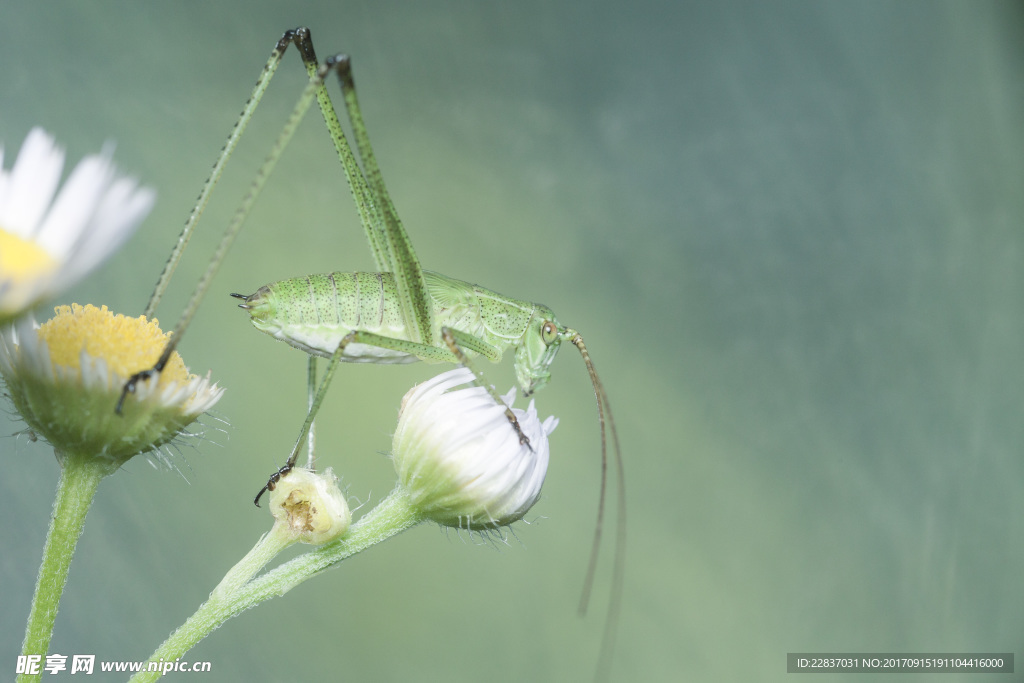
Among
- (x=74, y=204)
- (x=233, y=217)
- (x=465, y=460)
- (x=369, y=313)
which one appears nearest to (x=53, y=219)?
(x=74, y=204)

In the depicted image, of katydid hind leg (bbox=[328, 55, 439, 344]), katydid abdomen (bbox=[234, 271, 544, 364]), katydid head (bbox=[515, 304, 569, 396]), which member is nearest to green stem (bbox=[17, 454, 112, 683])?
katydid abdomen (bbox=[234, 271, 544, 364])

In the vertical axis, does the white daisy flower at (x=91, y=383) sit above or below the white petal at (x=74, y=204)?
below

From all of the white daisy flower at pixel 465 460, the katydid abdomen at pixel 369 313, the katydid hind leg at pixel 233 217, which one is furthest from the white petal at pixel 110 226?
the katydid abdomen at pixel 369 313

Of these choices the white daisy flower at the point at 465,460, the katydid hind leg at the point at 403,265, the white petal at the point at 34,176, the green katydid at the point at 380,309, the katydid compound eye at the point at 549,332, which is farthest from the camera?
the katydid compound eye at the point at 549,332

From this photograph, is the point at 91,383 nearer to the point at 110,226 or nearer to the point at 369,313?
the point at 110,226

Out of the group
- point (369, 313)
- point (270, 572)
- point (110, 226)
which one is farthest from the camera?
point (369, 313)

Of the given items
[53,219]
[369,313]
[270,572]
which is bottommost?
[270,572]

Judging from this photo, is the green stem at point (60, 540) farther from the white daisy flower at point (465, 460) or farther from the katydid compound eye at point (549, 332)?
the katydid compound eye at point (549, 332)
